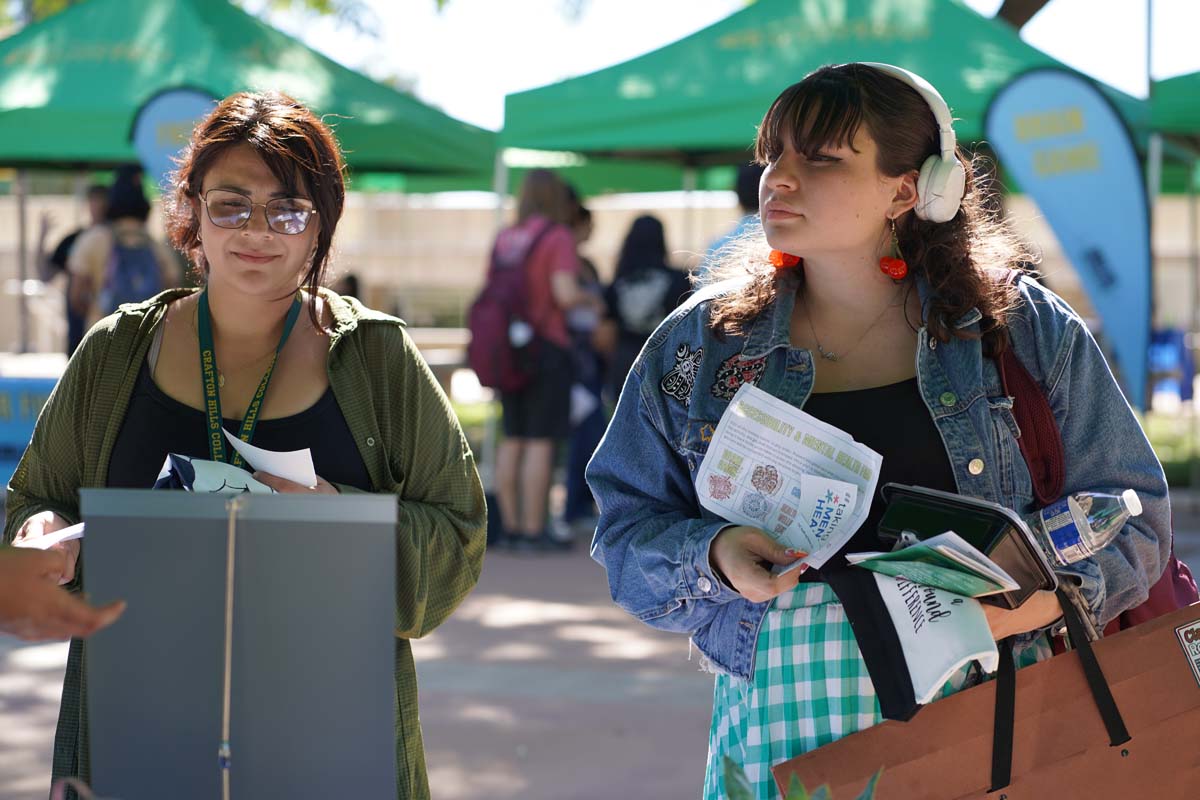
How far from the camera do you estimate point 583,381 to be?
25.9ft

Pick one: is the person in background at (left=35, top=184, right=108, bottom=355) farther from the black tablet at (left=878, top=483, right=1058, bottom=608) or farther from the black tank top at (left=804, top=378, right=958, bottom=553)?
the black tablet at (left=878, top=483, right=1058, bottom=608)

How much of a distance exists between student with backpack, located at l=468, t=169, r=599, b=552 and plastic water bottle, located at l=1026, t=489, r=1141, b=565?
527 centimetres

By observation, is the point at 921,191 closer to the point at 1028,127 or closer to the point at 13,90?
the point at 1028,127

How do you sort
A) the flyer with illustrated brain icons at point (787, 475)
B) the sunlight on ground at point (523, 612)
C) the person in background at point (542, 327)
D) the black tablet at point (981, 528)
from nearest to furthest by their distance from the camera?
the black tablet at point (981, 528), the flyer with illustrated brain icons at point (787, 475), the sunlight on ground at point (523, 612), the person in background at point (542, 327)

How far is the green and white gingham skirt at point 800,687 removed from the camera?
6.93ft

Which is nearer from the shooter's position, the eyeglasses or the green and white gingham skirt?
the green and white gingham skirt

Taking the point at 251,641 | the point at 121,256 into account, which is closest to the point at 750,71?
the point at 121,256

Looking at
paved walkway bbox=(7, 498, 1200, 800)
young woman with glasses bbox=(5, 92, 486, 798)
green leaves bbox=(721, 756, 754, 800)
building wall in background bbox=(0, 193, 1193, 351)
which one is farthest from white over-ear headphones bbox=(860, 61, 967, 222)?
building wall in background bbox=(0, 193, 1193, 351)

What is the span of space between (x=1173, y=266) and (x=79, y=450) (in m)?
24.6

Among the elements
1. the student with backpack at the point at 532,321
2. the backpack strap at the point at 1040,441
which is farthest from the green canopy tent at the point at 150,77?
the backpack strap at the point at 1040,441

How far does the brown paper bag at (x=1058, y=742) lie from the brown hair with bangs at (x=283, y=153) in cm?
117

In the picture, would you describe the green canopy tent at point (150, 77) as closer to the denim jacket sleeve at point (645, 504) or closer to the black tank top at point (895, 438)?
the denim jacket sleeve at point (645, 504)

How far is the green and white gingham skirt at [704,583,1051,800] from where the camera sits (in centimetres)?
211

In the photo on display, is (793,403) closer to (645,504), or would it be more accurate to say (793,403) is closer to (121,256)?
(645,504)
